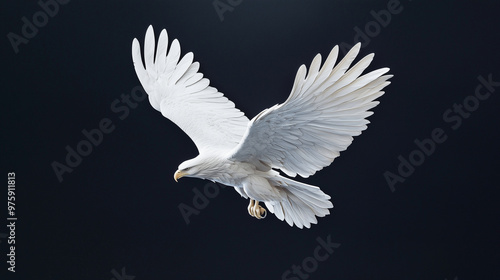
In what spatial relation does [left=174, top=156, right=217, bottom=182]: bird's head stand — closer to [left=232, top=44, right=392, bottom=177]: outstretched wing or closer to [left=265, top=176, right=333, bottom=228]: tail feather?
[left=232, top=44, right=392, bottom=177]: outstretched wing

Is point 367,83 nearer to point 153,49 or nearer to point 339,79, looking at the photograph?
point 339,79

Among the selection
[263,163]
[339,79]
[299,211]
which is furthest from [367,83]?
[299,211]

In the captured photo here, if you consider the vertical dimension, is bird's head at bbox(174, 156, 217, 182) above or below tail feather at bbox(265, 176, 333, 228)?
above

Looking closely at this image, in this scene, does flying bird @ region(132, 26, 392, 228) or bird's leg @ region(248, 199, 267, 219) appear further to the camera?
bird's leg @ region(248, 199, 267, 219)

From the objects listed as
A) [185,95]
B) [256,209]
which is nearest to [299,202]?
[256,209]

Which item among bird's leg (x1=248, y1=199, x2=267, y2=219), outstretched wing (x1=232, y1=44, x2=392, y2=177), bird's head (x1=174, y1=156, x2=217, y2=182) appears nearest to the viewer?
outstretched wing (x1=232, y1=44, x2=392, y2=177)

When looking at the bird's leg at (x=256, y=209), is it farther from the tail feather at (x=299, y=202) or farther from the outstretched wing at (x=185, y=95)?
the outstretched wing at (x=185, y=95)

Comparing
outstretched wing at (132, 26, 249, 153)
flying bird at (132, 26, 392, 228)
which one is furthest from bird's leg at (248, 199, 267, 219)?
outstretched wing at (132, 26, 249, 153)
